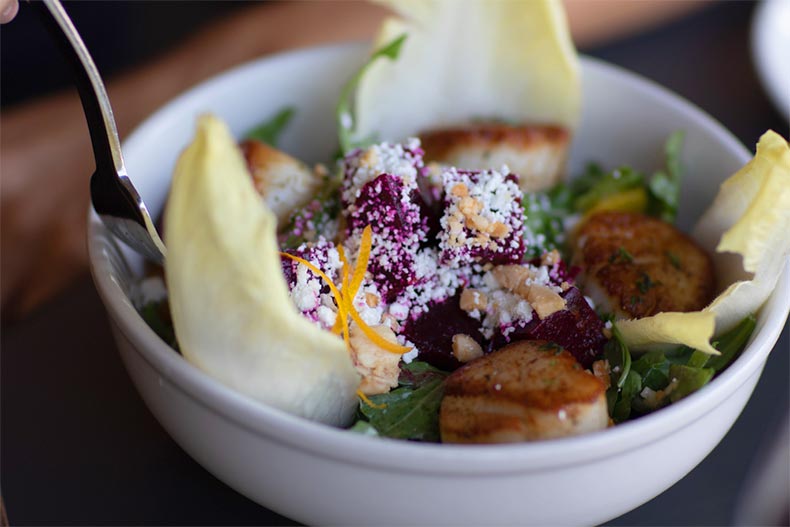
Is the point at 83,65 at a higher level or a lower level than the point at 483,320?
higher

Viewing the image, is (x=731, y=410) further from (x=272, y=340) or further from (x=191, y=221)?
(x=191, y=221)

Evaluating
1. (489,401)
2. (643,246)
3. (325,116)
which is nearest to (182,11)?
(325,116)

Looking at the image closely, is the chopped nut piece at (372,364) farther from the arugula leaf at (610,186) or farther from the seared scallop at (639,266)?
the arugula leaf at (610,186)

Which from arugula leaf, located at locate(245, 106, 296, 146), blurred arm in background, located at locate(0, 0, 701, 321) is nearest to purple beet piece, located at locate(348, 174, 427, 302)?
arugula leaf, located at locate(245, 106, 296, 146)

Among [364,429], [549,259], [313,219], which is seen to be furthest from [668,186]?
[364,429]

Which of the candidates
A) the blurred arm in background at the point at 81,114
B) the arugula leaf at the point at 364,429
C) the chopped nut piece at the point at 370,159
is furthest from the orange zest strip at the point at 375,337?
the blurred arm in background at the point at 81,114

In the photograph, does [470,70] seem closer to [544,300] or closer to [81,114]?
[544,300]

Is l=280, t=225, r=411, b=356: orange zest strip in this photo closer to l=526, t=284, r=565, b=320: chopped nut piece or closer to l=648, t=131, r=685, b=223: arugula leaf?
l=526, t=284, r=565, b=320: chopped nut piece
